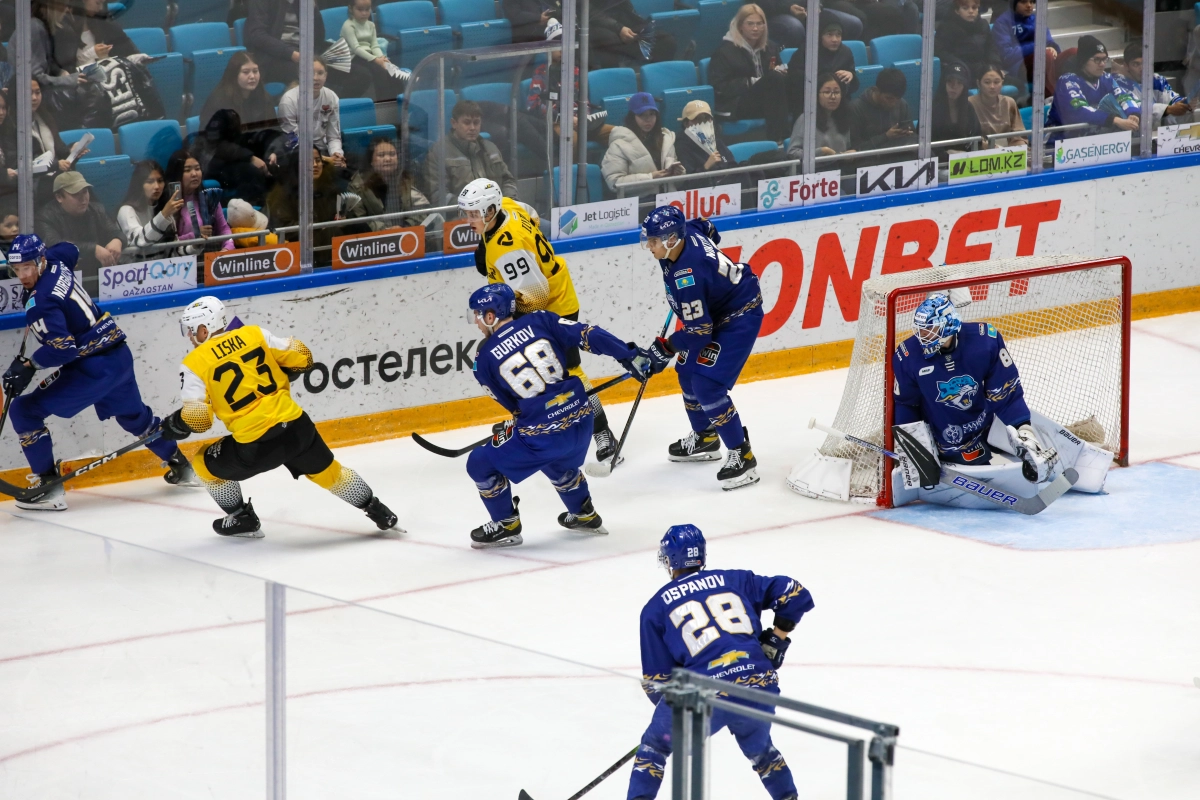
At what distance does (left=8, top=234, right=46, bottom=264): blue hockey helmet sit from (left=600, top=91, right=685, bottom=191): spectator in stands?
291 cm

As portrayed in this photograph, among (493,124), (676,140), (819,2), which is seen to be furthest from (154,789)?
(819,2)

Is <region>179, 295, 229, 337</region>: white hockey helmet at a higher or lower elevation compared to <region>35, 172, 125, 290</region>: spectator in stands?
lower

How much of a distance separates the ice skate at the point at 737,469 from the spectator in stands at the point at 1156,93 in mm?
4176

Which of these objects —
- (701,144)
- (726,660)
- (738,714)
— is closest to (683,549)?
(726,660)

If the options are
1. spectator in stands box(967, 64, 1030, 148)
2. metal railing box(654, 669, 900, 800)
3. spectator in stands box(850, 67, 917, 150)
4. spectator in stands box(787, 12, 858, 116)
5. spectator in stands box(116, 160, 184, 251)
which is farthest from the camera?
spectator in stands box(967, 64, 1030, 148)

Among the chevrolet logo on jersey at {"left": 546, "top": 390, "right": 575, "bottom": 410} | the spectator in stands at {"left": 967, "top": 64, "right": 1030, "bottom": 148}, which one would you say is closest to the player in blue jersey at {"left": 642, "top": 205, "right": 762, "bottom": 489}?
the chevrolet logo on jersey at {"left": 546, "top": 390, "right": 575, "bottom": 410}

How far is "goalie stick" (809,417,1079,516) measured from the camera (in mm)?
6570

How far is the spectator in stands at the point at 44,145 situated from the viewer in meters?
6.89

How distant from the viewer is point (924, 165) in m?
9.20

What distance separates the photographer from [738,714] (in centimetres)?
281

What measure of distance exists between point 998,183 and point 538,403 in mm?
4249

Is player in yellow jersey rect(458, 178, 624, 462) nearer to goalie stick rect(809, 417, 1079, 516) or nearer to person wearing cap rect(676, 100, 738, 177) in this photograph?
goalie stick rect(809, 417, 1079, 516)

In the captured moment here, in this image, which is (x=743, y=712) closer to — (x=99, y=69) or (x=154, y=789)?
(x=154, y=789)

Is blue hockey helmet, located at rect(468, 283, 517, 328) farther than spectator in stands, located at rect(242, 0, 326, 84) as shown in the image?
No
